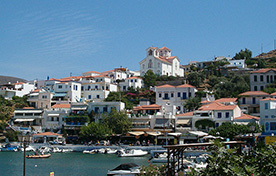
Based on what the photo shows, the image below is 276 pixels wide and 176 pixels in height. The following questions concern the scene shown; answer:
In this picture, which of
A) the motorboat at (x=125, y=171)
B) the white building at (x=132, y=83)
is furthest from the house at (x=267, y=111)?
the white building at (x=132, y=83)

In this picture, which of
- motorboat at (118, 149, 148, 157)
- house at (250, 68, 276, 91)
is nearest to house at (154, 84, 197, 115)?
house at (250, 68, 276, 91)

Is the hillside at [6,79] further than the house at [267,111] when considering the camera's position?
Yes

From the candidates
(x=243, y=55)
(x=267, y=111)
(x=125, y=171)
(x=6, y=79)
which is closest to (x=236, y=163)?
(x=125, y=171)

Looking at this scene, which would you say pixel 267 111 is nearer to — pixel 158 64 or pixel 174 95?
pixel 174 95

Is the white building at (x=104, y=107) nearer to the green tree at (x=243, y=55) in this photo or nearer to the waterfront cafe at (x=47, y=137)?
the waterfront cafe at (x=47, y=137)

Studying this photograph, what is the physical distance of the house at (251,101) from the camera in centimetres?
6109

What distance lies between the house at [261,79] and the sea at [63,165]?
33.7m

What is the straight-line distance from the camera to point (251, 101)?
6188cm

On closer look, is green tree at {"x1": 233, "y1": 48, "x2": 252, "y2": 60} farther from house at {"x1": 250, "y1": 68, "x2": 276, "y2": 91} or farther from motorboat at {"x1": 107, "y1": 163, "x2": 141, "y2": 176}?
motorboat at {"x1": 107, "y1": 163, "x2": 141, "y2": 176}

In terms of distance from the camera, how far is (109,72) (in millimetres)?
93688

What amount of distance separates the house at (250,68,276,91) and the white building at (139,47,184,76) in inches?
972

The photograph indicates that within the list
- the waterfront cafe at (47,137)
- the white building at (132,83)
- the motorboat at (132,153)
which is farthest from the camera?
the white building at (132,83)

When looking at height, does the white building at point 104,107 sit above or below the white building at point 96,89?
below

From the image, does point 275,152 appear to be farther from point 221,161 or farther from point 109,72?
point 109,72
